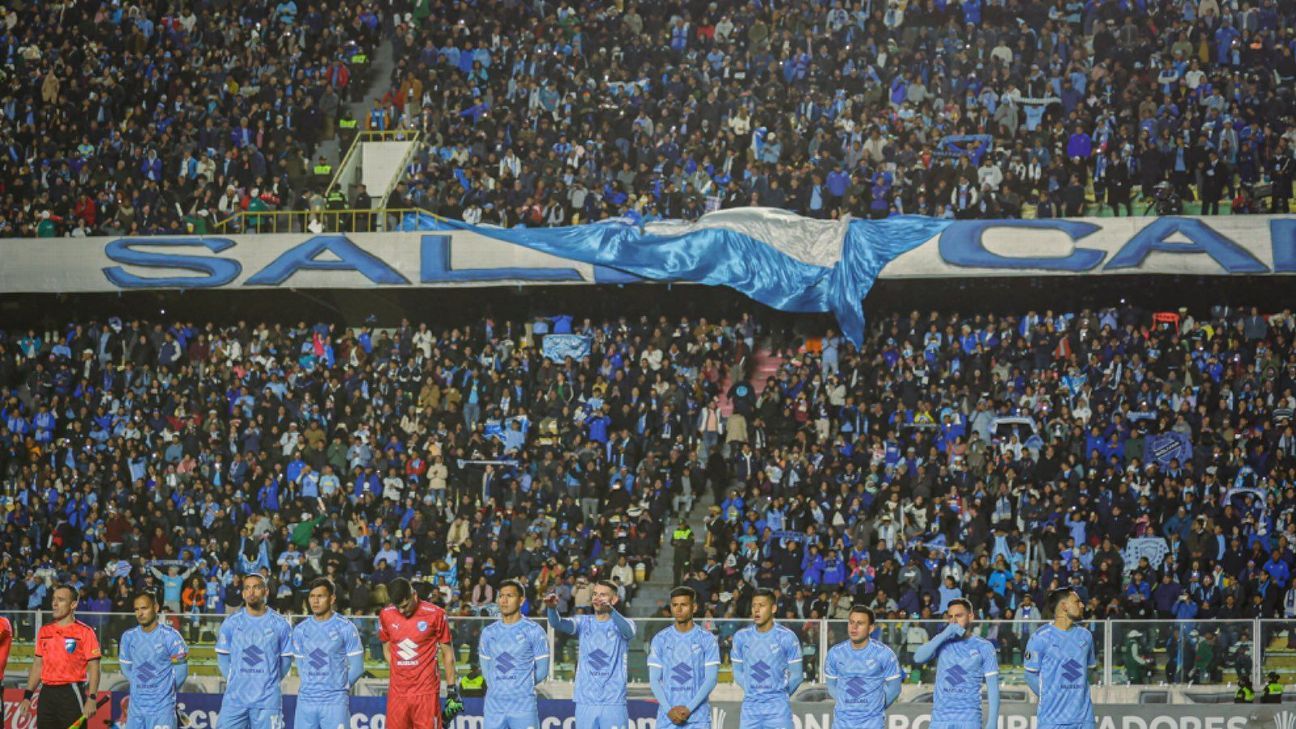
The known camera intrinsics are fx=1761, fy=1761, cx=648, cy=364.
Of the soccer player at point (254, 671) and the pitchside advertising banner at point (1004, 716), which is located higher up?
the soccer player at point (254, 671)

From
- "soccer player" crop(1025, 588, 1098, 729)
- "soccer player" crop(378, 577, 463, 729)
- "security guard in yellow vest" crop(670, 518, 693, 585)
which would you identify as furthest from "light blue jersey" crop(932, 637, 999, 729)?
"security guard in yellow vest" crop(670, 518, 693, 585)

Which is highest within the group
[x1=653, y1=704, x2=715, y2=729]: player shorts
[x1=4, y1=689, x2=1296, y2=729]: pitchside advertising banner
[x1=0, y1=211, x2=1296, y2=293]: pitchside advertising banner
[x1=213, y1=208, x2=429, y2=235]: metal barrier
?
[x1=213, y1=208, x2=429, y2=235]: metal barrier

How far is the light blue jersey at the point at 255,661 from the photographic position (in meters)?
15.0

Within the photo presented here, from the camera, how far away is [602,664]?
14.3m

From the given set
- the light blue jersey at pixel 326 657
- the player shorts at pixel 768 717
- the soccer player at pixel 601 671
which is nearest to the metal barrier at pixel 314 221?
the light blue jersey at pixel 326 657

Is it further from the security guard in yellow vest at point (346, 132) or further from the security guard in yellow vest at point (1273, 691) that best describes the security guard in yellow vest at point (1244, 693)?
the security guard in yellow vest at point (346, 132)

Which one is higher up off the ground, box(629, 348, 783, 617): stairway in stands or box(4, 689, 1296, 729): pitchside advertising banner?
box(629, 348, 783, 617): stairway in stands

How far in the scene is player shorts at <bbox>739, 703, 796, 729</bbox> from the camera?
A: 47.0ft

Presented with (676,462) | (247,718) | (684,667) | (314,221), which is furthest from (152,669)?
(314,221)

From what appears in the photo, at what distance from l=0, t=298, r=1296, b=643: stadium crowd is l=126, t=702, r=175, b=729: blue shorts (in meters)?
8.61

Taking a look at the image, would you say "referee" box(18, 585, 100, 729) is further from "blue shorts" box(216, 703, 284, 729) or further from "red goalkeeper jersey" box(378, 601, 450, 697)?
"red goalkeeper jersey" box(378, 601, 450, 697)

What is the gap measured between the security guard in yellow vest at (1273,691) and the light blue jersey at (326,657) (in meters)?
10.7

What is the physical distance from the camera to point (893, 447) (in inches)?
1039

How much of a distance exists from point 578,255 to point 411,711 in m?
16.2
